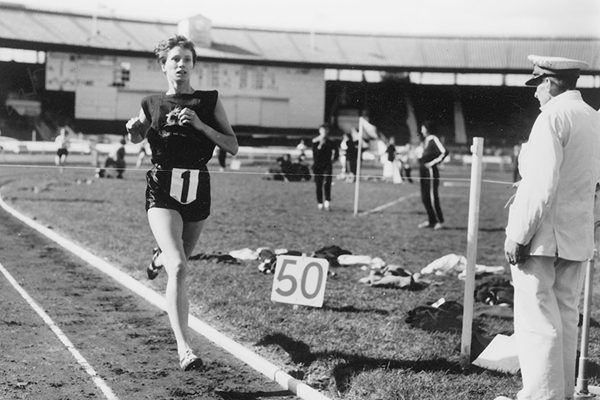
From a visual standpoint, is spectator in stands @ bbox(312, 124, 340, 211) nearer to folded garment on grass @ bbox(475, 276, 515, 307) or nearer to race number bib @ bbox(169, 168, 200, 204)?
folded garment on grass @ bbox(475, 276, 515, 307)

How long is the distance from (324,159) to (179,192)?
813 centimetres

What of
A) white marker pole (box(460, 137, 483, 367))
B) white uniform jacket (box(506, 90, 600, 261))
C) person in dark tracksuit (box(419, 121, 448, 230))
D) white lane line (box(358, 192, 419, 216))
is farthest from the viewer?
white lane line (box(358, 192, 419, 216))

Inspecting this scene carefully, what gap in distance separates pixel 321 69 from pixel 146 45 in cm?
172

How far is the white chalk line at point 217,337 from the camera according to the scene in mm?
4375

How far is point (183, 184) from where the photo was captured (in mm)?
4594

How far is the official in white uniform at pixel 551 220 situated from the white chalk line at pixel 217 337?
1.21 m

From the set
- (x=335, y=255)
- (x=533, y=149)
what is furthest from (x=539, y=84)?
(x=335, y=255)

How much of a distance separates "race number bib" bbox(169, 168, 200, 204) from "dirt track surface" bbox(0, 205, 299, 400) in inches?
44.3

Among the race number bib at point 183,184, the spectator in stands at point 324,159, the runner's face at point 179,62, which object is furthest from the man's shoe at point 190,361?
the spectator in stands at point 324,159

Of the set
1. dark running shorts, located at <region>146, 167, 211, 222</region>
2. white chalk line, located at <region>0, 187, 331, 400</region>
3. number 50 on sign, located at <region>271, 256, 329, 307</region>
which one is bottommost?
white chalk line, located at <region>0, 187, 331, 400</region>

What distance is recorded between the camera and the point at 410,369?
472 cm

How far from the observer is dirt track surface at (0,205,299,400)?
4289 millimetres

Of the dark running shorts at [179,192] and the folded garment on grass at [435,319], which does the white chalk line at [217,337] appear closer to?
the dark running shorts at [179,192]

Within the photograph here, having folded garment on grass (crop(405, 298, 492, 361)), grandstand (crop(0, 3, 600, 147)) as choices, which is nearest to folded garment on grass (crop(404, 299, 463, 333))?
folded garment on grass (crop(405, 298, 492, 361))
